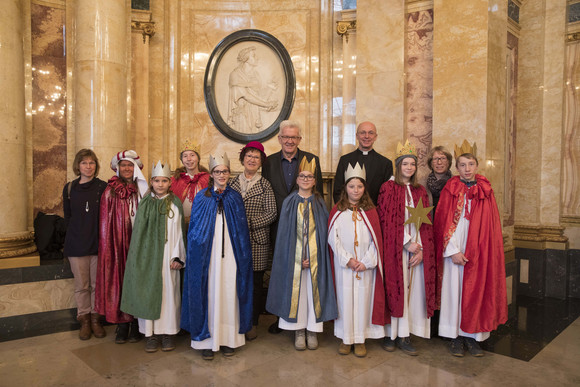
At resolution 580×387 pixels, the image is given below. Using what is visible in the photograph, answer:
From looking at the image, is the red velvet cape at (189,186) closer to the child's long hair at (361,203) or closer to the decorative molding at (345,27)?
the child's long hair at (361,203)

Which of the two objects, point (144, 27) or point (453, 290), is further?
point (144, 27)

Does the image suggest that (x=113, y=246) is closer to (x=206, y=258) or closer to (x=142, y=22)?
(x=206, y=258)

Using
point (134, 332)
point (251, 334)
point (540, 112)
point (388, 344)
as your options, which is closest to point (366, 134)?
point (388, 344)

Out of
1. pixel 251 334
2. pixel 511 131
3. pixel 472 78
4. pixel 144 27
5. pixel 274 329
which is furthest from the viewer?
pixel 511 131

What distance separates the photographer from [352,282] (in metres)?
3.95

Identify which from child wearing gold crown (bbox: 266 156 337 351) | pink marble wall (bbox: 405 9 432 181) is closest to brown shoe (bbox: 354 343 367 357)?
child wearing gold crown (bbox: 266 156 337 351)

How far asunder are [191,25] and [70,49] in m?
1.92

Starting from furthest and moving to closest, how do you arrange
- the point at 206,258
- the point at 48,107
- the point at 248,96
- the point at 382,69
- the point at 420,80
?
the point at 248,96
the point at 382,69
the point at 420,80
the point at 48,107
the point at 206,258

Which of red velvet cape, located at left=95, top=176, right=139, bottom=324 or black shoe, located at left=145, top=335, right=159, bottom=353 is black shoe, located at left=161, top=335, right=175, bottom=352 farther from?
red velvet cape, located at left=95, top=176, right=139, bottom=324

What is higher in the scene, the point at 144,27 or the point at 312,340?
the point at 144,27

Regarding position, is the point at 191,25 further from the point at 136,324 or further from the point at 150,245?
the point at 136,324

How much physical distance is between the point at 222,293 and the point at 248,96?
3.91 metres

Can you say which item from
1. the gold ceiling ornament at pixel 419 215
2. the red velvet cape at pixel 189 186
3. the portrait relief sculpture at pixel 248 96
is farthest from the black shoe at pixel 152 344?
the portrait relief sculpture at pixel 248 96

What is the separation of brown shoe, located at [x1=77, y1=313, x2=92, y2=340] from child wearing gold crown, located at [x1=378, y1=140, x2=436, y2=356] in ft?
9.78
